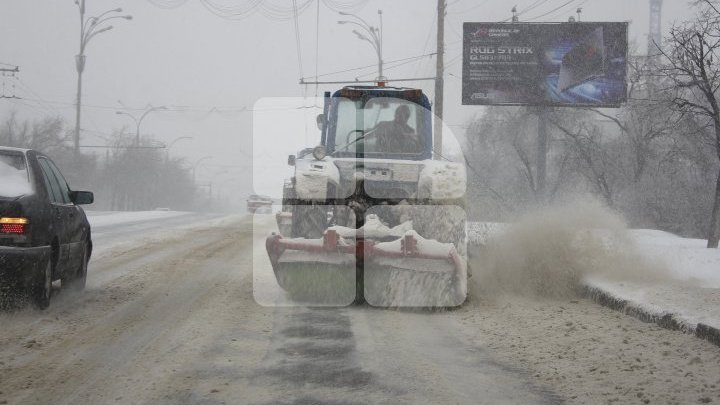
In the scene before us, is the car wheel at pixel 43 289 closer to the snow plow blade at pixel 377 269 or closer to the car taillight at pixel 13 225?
the car taillight at pixel 13 225

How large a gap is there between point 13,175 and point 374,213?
395 centimetres

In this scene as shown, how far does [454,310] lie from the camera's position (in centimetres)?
844

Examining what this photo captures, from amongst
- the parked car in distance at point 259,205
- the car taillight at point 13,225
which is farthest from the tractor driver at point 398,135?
the parked car in distance at point 259,205

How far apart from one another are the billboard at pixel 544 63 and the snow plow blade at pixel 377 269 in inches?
835

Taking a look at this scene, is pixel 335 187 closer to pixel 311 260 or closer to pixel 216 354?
pixel 311 260

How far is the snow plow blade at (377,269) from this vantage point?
806 centimetres

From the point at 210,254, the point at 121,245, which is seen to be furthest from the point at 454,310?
the point at 121,245

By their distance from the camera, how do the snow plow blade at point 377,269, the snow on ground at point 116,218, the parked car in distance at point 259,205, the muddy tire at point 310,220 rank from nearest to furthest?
the snow plow blade at point 377,269, the muddy tire at point 310,220, the snow on ground at point 116,218, the parked car in distance at point 259,205

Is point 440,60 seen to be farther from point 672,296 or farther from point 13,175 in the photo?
point 13,175

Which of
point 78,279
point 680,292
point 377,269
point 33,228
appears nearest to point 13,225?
point 33,228

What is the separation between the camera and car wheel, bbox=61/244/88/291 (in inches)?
349

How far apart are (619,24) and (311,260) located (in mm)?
23574

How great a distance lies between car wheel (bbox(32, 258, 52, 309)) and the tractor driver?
454 cm

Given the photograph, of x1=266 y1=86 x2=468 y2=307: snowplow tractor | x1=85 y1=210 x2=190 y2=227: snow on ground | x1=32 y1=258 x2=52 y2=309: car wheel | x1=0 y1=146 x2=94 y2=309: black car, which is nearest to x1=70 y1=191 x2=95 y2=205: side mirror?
x1=0 y1=146 x2=94 y2=309: black car
